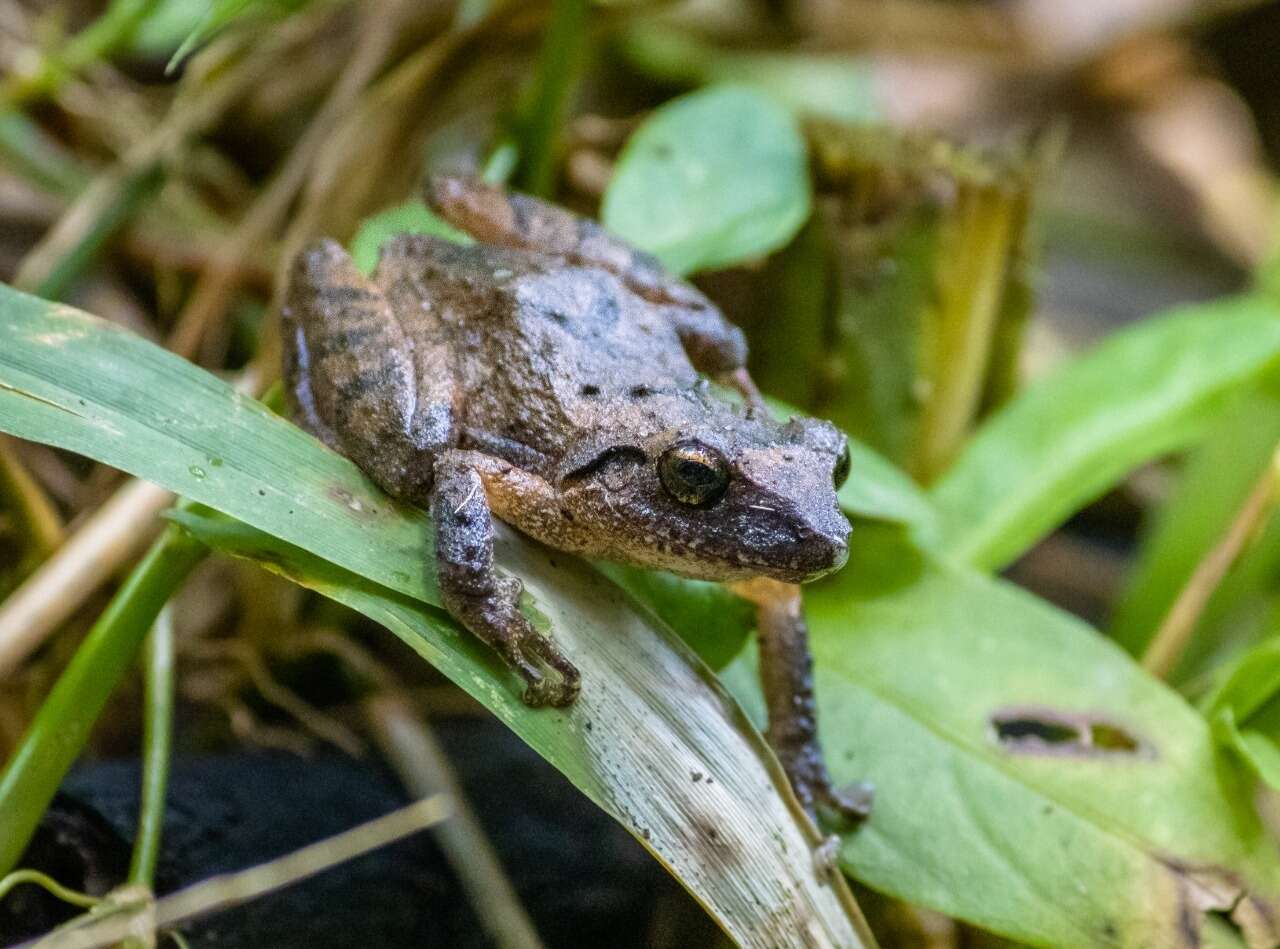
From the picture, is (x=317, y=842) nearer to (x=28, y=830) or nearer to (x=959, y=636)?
(x=28, y=830)

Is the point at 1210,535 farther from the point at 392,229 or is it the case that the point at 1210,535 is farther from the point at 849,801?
the point at 392,229

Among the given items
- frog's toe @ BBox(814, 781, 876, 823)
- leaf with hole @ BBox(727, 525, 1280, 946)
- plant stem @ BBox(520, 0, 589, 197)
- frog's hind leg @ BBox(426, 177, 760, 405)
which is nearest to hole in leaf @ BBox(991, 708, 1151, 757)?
leaf with hole @ BBox(727, 525, 1280, 946)

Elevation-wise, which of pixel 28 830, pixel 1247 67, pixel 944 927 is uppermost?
pixel 1247 67

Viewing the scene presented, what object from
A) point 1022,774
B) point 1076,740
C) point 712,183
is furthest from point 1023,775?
point 712,183

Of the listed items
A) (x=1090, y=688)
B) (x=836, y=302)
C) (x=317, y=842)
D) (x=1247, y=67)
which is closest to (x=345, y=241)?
(x=836, y=302)

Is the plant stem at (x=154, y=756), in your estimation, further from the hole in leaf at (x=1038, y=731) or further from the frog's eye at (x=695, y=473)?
the hole in leaf at (x=1038, y=731)

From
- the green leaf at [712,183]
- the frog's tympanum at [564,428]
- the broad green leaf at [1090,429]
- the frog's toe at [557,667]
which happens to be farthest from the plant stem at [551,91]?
the frog's toe at [557,667]
